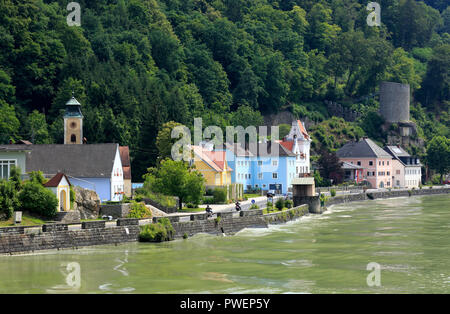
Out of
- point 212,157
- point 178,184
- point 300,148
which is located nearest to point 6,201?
point 178,184

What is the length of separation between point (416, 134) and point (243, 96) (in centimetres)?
3823

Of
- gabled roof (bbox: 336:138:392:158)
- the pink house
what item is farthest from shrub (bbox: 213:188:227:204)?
gabled roof (bbox: 336:138:392:158)

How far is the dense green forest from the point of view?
101250 millimetres

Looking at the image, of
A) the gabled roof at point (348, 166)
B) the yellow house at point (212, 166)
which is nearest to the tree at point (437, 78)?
the gabled roof at point (348, 166)

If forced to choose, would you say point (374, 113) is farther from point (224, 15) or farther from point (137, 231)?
point (137, 231)

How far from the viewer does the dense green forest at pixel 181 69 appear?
332 ft

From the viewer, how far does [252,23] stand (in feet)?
584

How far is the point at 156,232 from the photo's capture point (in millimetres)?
52375

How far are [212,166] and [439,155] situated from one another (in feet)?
227

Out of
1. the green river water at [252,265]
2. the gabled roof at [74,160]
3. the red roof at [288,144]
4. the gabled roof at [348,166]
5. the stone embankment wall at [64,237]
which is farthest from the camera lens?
the gabled roof at [348,166]

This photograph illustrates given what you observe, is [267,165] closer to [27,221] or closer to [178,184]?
[178,184]

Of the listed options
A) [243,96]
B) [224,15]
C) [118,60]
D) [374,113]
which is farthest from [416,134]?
[118,60]

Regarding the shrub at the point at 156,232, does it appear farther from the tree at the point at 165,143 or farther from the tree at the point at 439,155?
the tree at the point at 439,155

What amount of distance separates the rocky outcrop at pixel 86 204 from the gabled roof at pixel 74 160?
8835 mm
